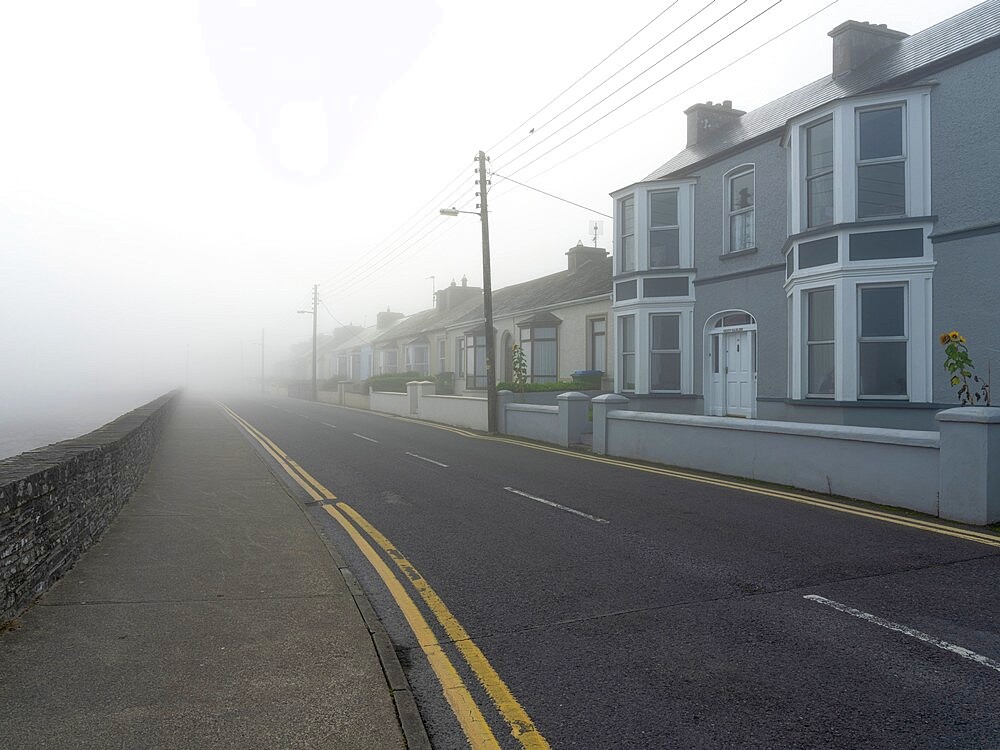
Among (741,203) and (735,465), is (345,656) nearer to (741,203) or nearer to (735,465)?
(735,465)

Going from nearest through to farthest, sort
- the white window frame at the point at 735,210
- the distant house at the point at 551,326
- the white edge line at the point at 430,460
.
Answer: the white edge line at the point at 430,460 < the white window frame at the point at 735,210 < the distant house at the point at 551,326

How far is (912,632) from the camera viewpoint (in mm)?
4902

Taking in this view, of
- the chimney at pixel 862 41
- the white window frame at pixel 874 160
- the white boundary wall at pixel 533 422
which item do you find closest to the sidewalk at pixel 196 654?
the white boundary wall at pixel 533 422

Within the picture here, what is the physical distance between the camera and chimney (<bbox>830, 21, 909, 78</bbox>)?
58.1ft

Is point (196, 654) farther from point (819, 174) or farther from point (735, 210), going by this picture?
point (735, 210)

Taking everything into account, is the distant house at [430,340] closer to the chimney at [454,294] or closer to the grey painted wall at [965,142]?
the chimney at [454,294]

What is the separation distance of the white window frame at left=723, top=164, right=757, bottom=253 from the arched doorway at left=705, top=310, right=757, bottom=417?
1814mm

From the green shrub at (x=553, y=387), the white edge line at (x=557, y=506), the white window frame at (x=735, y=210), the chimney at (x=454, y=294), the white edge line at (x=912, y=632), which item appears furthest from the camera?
the chimney at (x=454, y=294)

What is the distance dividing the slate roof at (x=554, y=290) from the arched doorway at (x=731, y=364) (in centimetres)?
784

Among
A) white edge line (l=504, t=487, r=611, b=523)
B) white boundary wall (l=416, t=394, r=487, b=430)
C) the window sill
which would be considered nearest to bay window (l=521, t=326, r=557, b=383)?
white boundary wall (l=416, t=394, r=487, b=430)

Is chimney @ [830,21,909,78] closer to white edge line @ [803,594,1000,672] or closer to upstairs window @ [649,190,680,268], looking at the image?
upstairs window @ [649,190,680,268]

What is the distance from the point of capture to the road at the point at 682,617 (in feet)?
12.1

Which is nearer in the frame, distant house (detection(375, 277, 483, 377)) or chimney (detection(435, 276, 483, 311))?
distant house (detection(375, 277, 483, 377))

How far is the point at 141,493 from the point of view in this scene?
36.5ft
